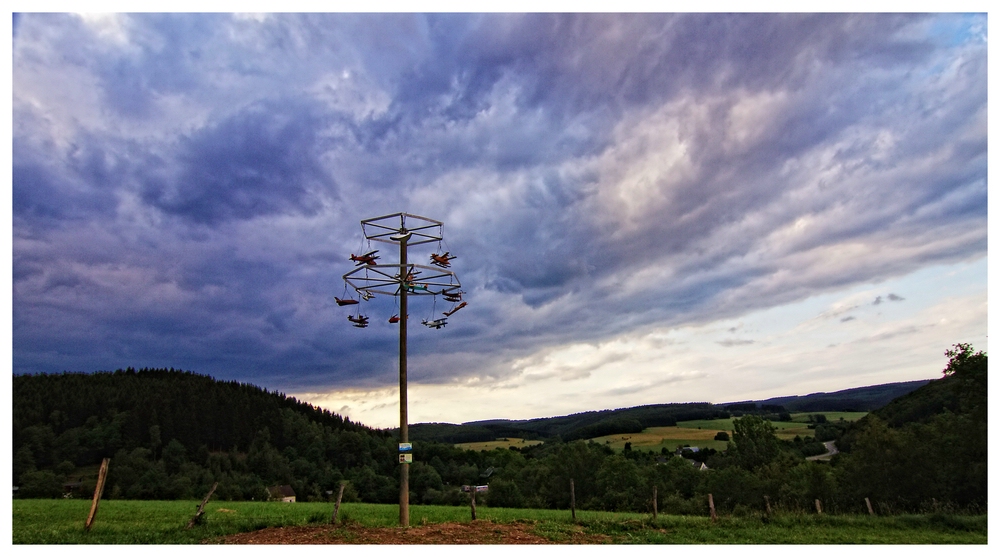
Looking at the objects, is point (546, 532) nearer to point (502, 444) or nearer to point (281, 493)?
point (281, 493)

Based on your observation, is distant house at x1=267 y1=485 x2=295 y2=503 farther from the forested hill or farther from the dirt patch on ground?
the dirt patch on ground

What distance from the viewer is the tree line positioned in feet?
186

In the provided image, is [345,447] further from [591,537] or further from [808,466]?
[591,537]

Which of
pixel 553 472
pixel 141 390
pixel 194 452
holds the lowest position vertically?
pixel 553 472

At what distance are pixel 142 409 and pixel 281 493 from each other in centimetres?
2946

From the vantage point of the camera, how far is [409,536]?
16578mm

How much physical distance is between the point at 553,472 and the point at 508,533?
66.9m

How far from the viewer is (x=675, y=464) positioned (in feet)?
244

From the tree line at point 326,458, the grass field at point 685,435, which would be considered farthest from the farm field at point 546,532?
the grass field at point 685,435

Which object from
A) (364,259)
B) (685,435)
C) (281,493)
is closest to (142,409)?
(281,493)

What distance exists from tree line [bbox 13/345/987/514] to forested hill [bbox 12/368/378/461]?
20 cm

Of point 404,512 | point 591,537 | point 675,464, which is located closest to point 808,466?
point 675,464

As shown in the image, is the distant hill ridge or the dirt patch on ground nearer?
the dirt patch on ground

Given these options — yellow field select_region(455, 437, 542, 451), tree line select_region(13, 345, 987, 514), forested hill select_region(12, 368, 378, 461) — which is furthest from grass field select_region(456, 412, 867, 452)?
forested hill select_region(12, 368, 378, 461)
